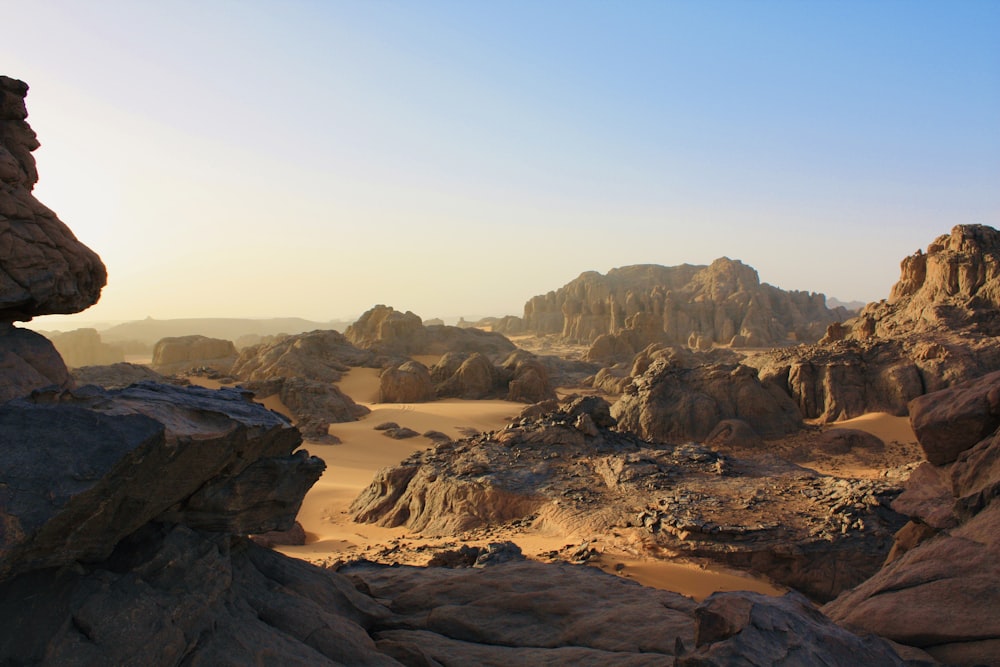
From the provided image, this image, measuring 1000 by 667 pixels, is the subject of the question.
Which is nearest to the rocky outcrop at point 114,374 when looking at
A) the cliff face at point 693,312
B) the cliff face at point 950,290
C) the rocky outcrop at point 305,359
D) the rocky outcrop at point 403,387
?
the rocky outcrop at point 305,359

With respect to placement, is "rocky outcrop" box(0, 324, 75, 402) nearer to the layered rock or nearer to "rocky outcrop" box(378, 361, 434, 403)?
the layered rock

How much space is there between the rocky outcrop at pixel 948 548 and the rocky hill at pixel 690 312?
41.6 m

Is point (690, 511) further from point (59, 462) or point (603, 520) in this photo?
point (59, 462)

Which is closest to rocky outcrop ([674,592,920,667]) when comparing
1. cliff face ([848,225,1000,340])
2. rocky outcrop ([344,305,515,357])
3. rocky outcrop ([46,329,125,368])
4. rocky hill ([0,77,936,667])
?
rocky hill ([0,77,936,667])

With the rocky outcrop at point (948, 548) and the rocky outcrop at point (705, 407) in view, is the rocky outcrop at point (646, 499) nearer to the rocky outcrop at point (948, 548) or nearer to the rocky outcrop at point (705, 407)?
the rocky outcrop at point (948, 548)

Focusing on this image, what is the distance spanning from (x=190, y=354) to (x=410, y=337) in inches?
525

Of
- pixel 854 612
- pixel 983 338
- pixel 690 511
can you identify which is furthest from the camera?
pixel 983 338

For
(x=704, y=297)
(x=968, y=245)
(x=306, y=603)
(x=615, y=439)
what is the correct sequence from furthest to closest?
(x=704, y=297)
(x=968, y=245)
(x=615, y=439)
(x=306, y=603)

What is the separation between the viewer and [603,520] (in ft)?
34.2

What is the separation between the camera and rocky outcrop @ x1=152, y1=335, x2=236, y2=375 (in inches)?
1494

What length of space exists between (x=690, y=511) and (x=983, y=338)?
1594 centimetres

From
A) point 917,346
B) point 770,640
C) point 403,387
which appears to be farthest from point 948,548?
point 403,387

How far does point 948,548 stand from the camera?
16.5 ft

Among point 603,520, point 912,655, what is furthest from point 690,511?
point 912,655
